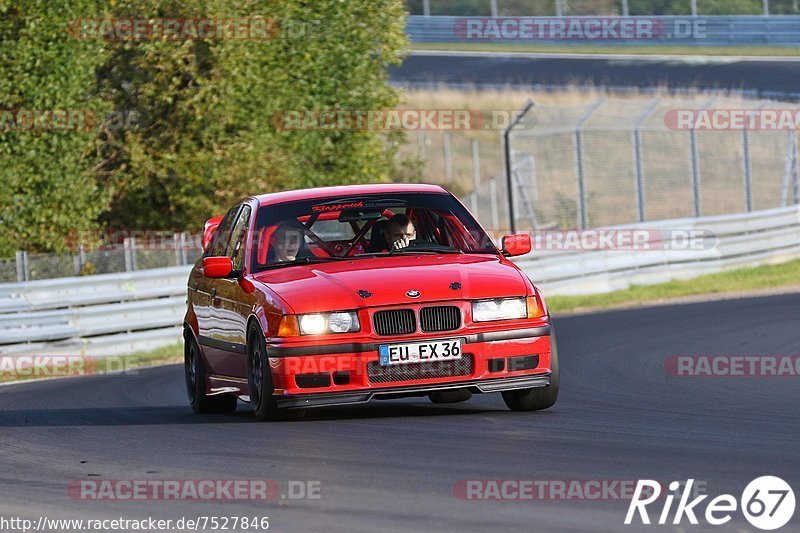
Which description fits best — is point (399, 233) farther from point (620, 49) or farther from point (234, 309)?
point (620, 49)

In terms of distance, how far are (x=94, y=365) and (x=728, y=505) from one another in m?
14.8

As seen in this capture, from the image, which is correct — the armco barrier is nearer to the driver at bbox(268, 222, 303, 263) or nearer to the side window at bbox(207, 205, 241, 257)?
the side window at bbox(207, 205, 241, 257)

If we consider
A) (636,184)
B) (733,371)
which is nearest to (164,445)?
(733,371)

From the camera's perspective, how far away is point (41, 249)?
27094mm

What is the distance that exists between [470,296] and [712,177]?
3437cm

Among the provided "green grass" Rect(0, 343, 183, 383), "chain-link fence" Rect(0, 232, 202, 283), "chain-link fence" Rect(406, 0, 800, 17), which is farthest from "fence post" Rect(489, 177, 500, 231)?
"chain-link fence" Rect(406, 0, 800, 17)

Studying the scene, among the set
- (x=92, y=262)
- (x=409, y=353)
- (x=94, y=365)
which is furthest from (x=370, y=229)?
(x=92, y=262)

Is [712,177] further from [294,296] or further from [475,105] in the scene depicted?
[294,296]

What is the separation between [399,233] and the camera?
35.5 ft

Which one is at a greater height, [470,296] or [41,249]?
[470,296]

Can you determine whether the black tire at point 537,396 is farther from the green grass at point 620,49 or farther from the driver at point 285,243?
the green grass at point 620,49

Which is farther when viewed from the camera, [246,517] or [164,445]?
[164,445]

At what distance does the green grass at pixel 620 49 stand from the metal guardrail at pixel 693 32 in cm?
27

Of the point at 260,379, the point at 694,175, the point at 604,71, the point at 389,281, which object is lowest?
the point at 604,71
